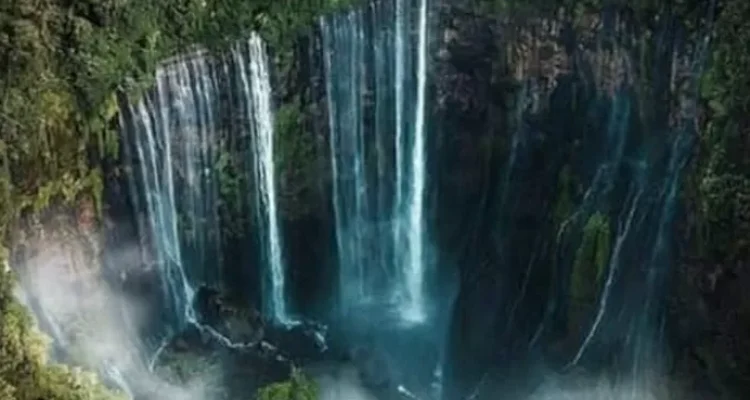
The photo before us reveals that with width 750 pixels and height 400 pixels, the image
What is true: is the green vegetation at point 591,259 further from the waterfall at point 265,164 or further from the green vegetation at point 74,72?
the green vegetation at point 74,72

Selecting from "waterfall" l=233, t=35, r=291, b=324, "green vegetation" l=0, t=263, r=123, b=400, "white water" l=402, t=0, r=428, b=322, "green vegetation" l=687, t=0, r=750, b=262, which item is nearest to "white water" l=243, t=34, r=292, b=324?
"waterfall" l=233, t=35, r=291, b=324

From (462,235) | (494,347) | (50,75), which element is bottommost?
(494,347)

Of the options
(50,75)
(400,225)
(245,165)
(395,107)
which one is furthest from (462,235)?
(50,75)

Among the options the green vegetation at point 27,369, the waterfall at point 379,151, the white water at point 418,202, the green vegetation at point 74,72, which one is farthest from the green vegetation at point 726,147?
the green vegetation at point 27,369

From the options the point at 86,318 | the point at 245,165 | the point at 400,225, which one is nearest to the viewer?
the point at 86,318

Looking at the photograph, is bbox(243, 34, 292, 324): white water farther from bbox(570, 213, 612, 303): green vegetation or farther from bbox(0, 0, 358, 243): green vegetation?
bbox(570, 213, 612, 303): green vegetation

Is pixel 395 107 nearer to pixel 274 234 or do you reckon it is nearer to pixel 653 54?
pixel 274 234

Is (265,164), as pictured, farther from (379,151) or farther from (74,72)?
(74,72)
